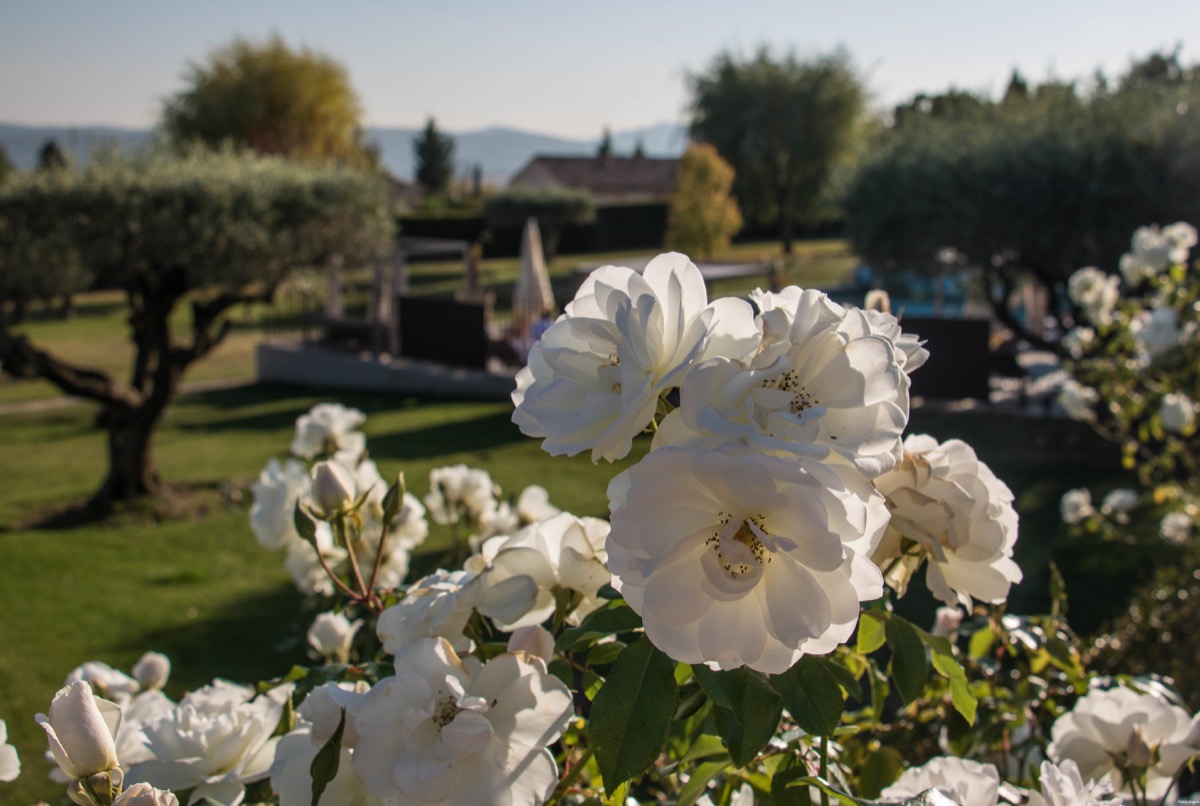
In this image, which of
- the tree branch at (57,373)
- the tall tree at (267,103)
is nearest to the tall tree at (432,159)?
the tall tree at (267,103)

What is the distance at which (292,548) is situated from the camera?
2.02 metres

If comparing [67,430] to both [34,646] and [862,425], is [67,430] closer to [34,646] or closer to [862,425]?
[34,646]

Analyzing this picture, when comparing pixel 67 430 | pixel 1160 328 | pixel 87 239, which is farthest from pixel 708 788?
pixel 67 430

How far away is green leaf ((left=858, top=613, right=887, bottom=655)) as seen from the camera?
106 cm

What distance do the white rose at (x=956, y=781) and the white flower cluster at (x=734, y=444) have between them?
0.33 meters

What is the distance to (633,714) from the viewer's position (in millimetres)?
864

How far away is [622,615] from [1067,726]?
736 millimetres

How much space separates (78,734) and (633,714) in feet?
1.52

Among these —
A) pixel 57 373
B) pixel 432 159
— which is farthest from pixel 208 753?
pixel 432 159

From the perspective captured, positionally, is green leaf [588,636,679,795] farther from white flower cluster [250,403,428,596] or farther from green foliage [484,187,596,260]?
green foliage [484,187,596,260]

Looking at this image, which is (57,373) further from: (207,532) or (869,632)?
(869,632)

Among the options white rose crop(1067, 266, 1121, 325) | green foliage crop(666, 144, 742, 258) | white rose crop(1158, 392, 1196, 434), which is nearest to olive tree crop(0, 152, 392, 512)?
white rose crop(1067, 266, 1121, 325)

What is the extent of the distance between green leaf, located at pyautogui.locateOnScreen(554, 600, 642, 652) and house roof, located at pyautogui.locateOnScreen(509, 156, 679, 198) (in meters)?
50.1

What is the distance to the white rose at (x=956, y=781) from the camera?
1.01 metres
